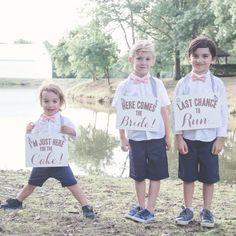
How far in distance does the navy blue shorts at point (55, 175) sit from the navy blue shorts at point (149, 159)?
0.58 meters

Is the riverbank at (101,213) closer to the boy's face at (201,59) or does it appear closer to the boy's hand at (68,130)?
the boy's hand at (68,130)

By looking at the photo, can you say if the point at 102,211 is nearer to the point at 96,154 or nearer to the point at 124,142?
the point at 124,142

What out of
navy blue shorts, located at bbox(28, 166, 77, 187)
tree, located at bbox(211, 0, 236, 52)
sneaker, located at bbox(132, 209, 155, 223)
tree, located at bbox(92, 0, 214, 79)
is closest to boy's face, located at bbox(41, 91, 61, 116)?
navy blue shorts, located at bbox(28, 166, 77, 187)

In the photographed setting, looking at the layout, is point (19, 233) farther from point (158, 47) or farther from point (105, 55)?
point (105, 55)

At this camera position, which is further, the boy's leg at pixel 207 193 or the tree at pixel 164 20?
the tree at pixel 164 20

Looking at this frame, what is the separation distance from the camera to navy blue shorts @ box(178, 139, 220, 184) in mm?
4219

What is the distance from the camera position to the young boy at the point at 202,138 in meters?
4.22

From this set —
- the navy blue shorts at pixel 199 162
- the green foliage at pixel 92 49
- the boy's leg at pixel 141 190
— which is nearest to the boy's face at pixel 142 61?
the navy blue shorts at pixel 199 162

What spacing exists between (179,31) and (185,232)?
2911 cm

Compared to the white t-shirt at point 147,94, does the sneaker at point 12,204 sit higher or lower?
lower

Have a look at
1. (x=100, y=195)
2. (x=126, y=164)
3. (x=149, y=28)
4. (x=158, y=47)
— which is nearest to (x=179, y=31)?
(x=158, y=47)

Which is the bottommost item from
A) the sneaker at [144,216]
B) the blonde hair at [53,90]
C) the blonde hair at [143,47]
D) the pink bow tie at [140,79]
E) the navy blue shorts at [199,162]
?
the sneaker at [144,216]

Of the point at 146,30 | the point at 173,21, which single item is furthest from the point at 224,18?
the point at 146,30

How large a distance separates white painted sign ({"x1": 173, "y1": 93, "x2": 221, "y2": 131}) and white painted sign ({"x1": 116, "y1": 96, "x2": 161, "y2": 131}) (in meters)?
0.18
